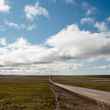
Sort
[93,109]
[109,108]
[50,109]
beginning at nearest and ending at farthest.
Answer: [109,108], [93,109], [50,109]

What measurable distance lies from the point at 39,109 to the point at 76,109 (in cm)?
434

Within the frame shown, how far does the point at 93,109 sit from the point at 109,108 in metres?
3.16

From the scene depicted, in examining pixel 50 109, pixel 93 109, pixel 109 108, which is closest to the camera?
pixel 109 108

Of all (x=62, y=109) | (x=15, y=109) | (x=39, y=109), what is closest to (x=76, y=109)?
(x=62, y=109)

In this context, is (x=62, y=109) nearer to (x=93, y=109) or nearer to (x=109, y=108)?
(x=93, y=109)

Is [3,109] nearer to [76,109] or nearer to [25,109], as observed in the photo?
[25,109]

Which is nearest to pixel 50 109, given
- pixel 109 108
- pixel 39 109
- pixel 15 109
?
pixel 39 109

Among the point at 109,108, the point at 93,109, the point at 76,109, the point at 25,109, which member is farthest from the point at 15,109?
the point at 109,108

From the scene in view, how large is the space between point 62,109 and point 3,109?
6807 millimetres

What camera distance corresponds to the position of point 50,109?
90.6 feet

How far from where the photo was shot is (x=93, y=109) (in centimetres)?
2575

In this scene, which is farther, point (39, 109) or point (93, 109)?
point (39, 109)

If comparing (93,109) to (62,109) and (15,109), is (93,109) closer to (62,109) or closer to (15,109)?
(62,109)

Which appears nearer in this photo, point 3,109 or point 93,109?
point 93,109
